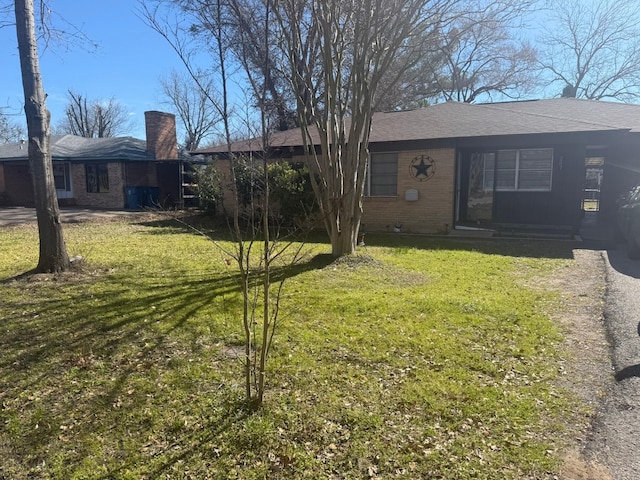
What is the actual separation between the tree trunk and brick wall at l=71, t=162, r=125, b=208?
15.8 meters

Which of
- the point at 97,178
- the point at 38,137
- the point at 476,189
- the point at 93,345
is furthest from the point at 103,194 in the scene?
the point at 93,345

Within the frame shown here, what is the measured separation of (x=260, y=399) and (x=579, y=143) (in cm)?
1159

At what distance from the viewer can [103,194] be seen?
22.2m

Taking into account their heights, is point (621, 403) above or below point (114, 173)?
below

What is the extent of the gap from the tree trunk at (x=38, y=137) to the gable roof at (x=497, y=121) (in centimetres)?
543

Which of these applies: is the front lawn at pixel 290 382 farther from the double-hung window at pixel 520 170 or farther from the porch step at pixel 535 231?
the double-hung window at pixel 520 170

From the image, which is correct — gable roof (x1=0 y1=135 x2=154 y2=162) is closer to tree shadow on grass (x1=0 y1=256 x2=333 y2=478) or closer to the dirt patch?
tree shadow on grass (x1=0 y1=256 x2=333 y2=478)

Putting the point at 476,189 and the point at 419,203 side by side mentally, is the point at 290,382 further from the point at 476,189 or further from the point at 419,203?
the point at 476,189

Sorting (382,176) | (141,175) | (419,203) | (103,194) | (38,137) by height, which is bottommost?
(419,203)

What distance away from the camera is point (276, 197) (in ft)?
42.6

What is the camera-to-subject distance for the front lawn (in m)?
2.66

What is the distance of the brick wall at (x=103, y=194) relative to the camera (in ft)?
70.9

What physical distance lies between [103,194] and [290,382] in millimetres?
21744

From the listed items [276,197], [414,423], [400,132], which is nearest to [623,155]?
Answer: [400,132]
